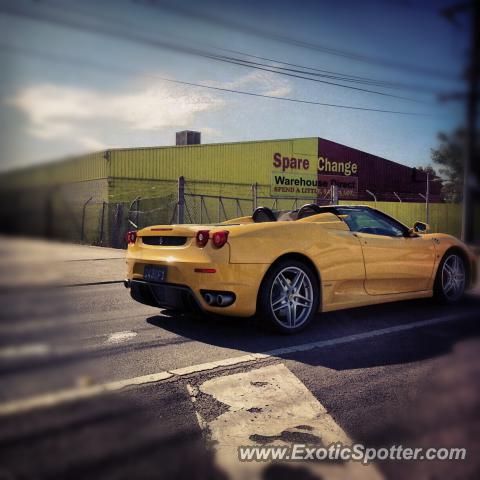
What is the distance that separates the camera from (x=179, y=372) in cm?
332

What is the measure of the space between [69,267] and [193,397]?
2.33 meters

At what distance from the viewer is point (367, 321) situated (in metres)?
4.95

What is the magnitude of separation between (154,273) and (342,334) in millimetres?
1795

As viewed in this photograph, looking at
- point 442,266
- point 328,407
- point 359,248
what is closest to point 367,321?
point 359,248

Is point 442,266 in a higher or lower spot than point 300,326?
higher

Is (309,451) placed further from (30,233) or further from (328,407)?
(328,407)

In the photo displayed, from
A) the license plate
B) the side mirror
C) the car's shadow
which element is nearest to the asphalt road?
the side mirror

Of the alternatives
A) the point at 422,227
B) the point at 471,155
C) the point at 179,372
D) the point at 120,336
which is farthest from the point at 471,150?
the point at 120,336

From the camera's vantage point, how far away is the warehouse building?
2.02 feet

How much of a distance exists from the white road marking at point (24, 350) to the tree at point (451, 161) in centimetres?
61

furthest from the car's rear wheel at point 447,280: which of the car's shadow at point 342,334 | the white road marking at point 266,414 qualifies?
the white road marking at point 266,414

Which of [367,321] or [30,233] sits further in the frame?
[367,321]

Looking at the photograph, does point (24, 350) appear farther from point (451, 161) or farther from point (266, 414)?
point (266, 414)

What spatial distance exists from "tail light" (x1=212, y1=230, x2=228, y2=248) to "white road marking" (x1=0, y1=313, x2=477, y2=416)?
959mm
